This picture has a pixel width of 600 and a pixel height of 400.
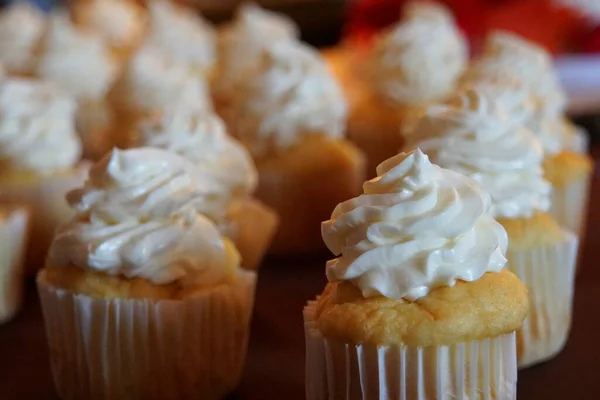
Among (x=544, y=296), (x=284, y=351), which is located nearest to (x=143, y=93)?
(x=284, y=351)

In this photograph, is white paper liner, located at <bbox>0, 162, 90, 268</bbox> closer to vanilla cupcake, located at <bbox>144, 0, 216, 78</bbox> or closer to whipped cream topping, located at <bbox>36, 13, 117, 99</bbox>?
whipped cream topping, located at <bbox>36, 13, 117, 99</bbox>

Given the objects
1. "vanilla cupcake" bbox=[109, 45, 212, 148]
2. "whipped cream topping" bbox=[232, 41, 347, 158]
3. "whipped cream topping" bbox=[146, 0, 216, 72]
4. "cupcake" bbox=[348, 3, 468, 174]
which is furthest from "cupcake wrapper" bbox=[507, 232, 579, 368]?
"whipped cream topping" bbox=[146, 0, 216, 72]

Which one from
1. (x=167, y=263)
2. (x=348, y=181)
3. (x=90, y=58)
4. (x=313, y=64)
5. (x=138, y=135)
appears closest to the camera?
(x=167, y=263)

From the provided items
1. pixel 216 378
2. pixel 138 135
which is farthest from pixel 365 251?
pixel 138 135

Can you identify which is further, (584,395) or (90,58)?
(90,58)

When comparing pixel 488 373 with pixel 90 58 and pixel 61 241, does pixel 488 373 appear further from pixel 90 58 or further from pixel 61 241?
pixel 90 58
